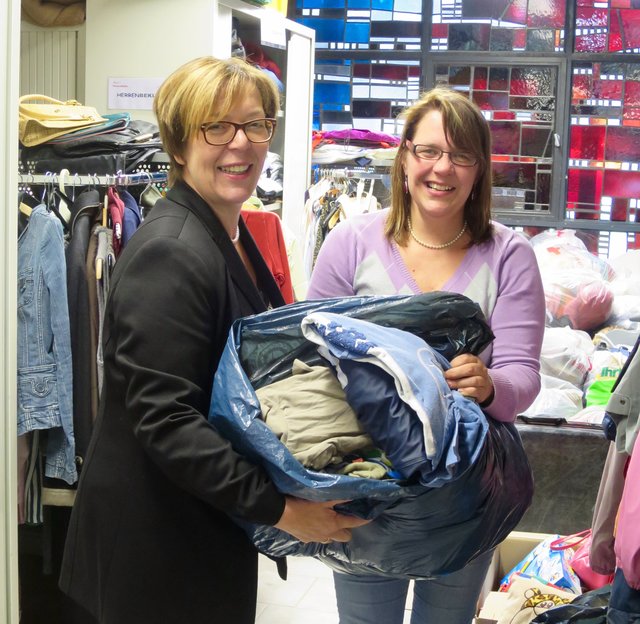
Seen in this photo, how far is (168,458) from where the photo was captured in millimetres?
1324

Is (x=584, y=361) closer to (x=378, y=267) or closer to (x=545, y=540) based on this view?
(x=545, y=540)

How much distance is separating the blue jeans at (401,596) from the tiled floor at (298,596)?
1.32 metres

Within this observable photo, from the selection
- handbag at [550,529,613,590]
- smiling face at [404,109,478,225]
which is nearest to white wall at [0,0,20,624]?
smiling face at [404,109,478,225]

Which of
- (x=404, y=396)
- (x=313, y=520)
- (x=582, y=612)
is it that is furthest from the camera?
(x=582, y=612)

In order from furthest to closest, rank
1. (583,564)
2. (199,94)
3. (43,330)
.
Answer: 1. (583,564)
2. (43,330)
3. (199,94)

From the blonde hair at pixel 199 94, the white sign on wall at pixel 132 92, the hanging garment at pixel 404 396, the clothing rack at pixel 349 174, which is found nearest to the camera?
the hanging garment at pixel 404 396

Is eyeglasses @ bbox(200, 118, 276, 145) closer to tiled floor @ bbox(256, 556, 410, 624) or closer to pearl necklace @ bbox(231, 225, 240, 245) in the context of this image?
pearl necklace @ bbox(231, 225, 240, 245)

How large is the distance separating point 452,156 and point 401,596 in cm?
87

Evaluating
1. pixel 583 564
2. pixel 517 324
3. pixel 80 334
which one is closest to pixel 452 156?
A: pixel 517 324

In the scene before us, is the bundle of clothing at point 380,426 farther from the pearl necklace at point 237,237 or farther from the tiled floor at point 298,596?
the tiled floor at point 298,596

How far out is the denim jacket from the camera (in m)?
2.44

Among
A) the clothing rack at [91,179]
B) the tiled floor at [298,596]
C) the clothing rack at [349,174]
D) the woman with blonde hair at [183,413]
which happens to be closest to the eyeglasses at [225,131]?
the woman with blonde hair at [183,413]

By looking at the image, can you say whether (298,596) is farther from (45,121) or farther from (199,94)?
(199,94)

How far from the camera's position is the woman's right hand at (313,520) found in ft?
4.43
